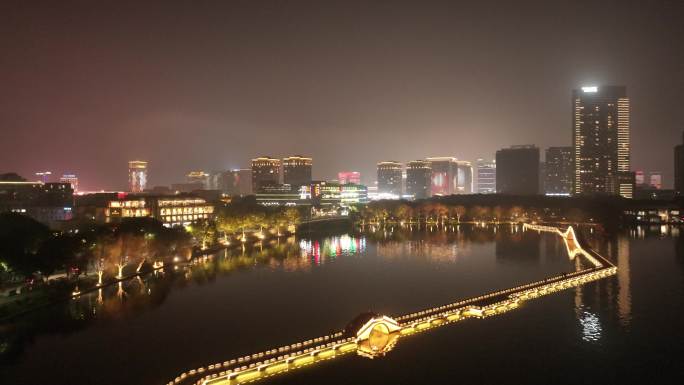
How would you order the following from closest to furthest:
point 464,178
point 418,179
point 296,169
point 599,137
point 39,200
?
point 39,200, point 599,137, point 296,169, point 418,179, point 464,178

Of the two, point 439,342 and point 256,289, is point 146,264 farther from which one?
point 439,342

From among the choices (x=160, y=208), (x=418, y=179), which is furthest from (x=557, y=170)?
(x=160, y=208)

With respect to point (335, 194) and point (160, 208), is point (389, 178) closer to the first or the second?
point (335, 194)

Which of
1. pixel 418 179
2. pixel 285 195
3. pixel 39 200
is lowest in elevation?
pixel 285 195

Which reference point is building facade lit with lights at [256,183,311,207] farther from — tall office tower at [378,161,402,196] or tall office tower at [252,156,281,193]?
tall office tower at [378,161,402,196]

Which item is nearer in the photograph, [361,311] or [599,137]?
[361,311]
